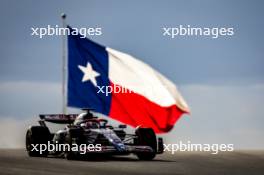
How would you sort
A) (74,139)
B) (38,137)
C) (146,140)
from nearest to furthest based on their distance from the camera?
(74,139) < (146,140) < (38,137)

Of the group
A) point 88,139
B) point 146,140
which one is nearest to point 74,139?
point 88,139

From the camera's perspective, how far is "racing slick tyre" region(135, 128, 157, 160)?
2550 cm

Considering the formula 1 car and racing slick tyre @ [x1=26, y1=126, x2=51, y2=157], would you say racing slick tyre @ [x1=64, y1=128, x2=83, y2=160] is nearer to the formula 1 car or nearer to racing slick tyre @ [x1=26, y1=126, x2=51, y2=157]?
the formula 1 car

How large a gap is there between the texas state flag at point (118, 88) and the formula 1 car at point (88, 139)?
7.23 ft

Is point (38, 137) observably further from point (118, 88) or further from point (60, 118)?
point (118, 88)

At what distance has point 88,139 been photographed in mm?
24594

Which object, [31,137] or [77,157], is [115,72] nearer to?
[31,137]

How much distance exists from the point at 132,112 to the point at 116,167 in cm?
1000

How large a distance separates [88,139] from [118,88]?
689 cm

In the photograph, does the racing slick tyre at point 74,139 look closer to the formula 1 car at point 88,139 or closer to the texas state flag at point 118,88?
the formula 1 car at point 88,139

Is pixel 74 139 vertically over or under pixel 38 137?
under

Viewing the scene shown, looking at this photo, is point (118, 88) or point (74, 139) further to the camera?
point (118, 88)

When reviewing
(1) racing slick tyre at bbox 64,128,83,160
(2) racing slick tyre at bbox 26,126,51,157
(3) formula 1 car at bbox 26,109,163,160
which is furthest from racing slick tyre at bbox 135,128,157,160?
(2) racing slick tyre at bbox 26,126,51,157

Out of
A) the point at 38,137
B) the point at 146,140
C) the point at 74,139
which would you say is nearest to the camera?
the point at 74,139
